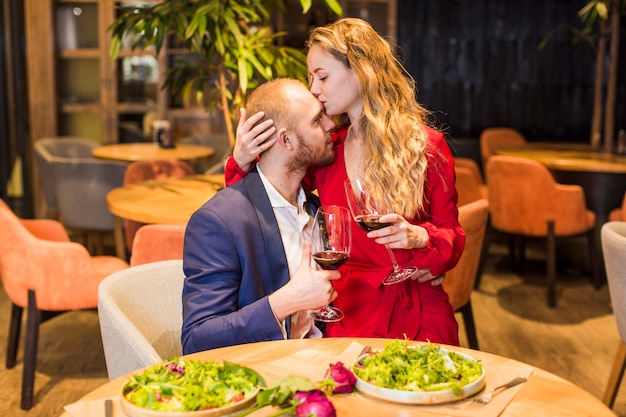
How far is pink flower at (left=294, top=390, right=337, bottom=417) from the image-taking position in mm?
1426

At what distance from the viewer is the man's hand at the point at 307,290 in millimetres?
1901

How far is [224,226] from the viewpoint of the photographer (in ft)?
7.04

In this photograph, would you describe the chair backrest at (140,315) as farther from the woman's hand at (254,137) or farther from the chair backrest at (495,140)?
the chair backrest at (495,140)

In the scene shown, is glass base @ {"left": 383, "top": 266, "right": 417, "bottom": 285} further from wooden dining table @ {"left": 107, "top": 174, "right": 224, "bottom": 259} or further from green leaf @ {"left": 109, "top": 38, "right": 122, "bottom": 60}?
green leaf @ {"left": 109, "top": 38, "right": 122, "bottom": 60}

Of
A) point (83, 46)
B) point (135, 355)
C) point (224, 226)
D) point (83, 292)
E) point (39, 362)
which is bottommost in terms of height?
point (39, 362)

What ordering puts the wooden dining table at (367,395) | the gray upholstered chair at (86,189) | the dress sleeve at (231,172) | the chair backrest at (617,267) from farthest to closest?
the gray upholstered chair at (86,189)
the chair backrest at (617,267)
the dress sleeve at (231,172)
the wooden dining table at (367,395)

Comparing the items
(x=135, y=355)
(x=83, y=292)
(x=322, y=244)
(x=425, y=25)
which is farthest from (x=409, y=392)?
(x=425, y=25)

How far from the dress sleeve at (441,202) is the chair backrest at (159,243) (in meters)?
1.08

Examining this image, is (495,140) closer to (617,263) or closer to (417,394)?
(617,263)

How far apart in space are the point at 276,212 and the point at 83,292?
161 centimetres

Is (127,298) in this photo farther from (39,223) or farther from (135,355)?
(39,223)

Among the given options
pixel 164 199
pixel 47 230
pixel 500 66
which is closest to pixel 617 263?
pixel 164 199

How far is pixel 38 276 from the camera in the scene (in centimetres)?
364

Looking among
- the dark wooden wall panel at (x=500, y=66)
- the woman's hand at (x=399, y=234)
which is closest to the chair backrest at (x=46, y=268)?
the woman's hand at (x=399, y=234)
